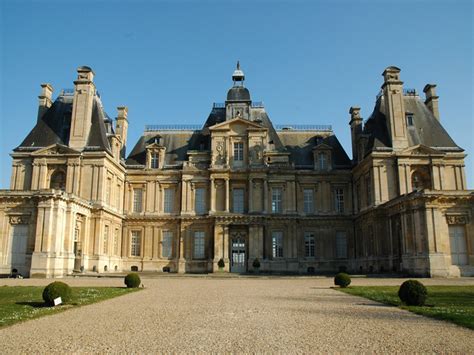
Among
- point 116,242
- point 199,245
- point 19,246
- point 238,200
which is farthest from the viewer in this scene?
point 238,200

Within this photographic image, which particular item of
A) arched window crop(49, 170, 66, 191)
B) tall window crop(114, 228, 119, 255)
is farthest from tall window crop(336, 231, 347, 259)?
arched window crop(49, 170, 66, 191)

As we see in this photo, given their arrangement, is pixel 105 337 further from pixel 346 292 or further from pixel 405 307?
pixel 346 292

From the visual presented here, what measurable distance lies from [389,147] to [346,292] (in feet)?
64.2

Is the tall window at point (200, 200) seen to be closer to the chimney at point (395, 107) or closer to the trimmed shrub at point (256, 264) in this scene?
the trimmed shrub at point (256, 264)

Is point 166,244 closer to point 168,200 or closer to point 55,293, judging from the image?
point 168,200

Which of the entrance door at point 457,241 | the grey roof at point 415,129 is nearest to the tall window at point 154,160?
the grey roof at point 415,129

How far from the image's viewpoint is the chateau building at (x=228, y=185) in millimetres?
32656

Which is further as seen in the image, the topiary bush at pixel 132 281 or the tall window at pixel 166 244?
the tall window at pixel 166 244

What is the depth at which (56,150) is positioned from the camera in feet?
113

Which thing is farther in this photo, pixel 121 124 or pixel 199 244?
pixel 121 124

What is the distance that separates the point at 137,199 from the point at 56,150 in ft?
27.5

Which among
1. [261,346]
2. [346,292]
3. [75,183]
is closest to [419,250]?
[346,292]

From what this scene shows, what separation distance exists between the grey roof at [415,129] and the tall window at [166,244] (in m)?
18.4

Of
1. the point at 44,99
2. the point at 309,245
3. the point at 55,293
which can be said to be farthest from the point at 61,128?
the point at 55,293
